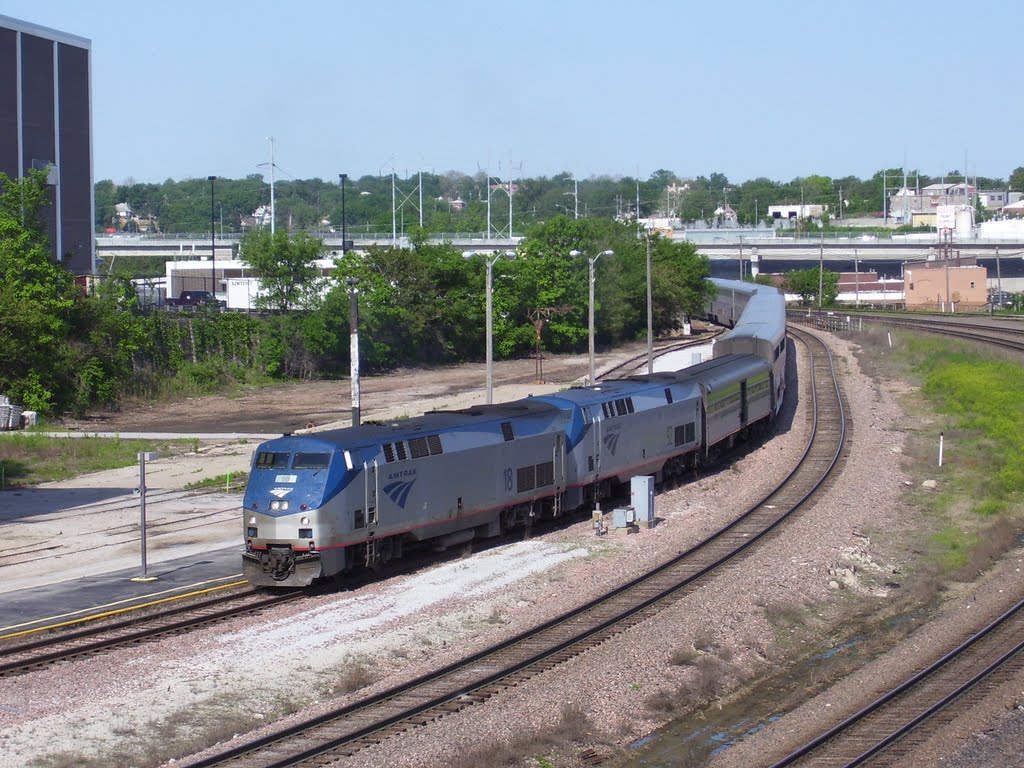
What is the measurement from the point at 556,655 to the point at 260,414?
38.3 metres

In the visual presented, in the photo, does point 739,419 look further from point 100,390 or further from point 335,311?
point 335,311

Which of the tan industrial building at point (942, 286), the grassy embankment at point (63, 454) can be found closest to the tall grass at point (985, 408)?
the grassy embankment at point (63, 454)

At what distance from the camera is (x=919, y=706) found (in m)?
16.5

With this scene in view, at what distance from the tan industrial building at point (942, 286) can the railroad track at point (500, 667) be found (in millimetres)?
107434

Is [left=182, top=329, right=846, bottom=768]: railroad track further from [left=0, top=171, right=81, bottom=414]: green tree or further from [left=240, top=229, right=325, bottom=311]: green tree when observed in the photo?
[left=240, top=229, right=325, bottom=311]: green tree

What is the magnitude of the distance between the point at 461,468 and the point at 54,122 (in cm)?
5348

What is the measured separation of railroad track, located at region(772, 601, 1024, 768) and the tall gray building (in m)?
55.7

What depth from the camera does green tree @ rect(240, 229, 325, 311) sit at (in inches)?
2753

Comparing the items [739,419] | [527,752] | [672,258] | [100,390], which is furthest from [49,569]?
[672,258]

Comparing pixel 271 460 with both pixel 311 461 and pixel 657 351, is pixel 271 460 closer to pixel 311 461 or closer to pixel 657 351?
pixel 311 461

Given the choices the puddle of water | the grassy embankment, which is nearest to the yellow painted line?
the puddle of water

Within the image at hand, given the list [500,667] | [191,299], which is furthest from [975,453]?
[191,299]

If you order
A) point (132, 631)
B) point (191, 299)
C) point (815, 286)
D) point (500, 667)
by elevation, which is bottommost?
point (500, 667)

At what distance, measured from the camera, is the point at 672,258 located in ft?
303
